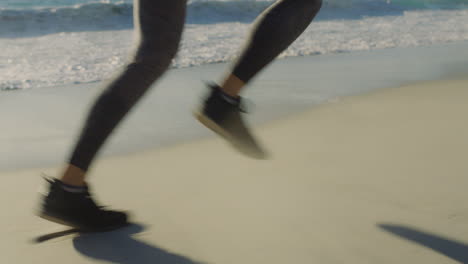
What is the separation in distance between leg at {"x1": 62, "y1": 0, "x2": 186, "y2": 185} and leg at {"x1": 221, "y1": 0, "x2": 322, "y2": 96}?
0.21 m

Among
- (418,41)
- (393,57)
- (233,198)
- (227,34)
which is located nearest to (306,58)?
(393,57)

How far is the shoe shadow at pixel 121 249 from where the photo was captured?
1084 millimetres

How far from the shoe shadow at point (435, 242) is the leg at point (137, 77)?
632 millimetres

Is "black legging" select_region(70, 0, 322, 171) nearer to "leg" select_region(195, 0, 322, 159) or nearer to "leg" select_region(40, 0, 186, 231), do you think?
"leg" select_region(40, 0, 186, 231)

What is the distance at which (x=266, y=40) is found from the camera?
1.26 metres

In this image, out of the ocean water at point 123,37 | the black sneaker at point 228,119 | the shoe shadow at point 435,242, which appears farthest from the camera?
the ocean water at point 123,37

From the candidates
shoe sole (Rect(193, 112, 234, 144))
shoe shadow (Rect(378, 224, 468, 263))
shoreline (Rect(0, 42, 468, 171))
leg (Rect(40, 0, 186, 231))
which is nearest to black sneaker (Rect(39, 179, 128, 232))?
leg (Rect(40, 0, 186, 231))

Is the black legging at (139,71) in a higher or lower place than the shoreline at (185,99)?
higher

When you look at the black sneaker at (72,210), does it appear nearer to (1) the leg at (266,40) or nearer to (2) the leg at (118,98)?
(2) the leg at (118,98)

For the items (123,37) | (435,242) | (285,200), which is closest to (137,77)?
(285,200)

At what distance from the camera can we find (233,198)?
138 centimetres

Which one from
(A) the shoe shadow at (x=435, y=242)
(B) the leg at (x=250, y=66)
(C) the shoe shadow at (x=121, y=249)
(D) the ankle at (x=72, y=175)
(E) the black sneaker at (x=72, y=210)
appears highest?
(B) the leg at (x=250, y=66)

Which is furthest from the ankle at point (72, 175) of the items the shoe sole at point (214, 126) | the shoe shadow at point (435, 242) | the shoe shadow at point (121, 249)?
the shoe shadow at point (435, 242)

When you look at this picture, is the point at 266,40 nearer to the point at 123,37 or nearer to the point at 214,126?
the point at 214,126
